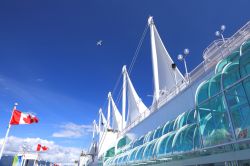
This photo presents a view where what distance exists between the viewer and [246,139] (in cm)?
519

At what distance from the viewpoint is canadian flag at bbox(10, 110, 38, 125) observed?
13044mm

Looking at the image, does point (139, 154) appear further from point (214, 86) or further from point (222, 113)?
point (222, 113)

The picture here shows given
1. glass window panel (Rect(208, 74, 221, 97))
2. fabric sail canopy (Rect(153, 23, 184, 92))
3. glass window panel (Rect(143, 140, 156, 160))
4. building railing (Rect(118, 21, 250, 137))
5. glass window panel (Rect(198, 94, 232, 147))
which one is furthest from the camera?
fabric sail canopy (Rect(153, 23, 184, 92))

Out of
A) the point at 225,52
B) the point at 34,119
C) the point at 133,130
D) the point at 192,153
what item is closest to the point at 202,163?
the point at 192,153

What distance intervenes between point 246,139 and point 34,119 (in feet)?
43.0

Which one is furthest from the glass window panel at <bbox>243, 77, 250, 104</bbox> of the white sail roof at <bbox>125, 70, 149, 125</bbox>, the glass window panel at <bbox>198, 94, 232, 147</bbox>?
the white sail roof at <bbox>125, 70, 149, 125</bbox>

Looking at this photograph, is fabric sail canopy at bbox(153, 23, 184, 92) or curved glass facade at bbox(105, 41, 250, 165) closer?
curved glass facade at bbox(105, 41, 250, 165)

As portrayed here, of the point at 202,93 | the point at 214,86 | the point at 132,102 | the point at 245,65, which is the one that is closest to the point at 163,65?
the point at 132,102

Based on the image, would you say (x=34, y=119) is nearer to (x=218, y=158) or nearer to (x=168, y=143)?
(x=168, y=143)

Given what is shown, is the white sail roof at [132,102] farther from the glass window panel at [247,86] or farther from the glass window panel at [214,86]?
the glass window panel at [247,86]

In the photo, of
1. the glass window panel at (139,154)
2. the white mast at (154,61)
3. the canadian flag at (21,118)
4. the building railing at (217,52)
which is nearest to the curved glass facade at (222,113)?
the building railing at (217,52)

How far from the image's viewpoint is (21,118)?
44.5ft

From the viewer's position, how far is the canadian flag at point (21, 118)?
13.0m

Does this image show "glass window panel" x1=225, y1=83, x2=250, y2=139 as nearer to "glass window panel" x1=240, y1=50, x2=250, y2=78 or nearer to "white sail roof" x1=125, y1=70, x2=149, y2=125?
"glass window panel" x1=240, y1=50, x2=250, y2=78
